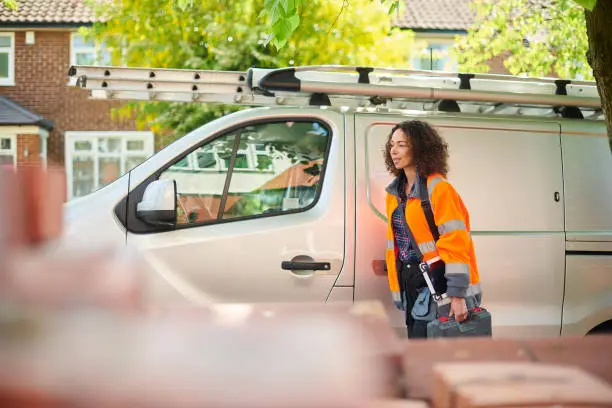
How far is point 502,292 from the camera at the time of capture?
15.0ft

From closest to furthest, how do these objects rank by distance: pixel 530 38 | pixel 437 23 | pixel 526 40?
pixel 530 38, pixel 526 40, pixel 437 23

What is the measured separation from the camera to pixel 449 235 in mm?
3721

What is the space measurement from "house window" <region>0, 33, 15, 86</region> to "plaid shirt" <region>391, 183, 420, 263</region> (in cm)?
2006

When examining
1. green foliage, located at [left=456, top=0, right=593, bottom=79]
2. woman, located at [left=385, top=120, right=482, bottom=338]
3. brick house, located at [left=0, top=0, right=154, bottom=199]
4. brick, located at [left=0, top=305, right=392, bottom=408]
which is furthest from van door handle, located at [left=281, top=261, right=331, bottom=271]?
brick house, located at [left=0, top=0, right=154, bottom=199]

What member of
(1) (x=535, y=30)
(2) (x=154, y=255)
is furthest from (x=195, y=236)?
(1) (x=535, y=30)

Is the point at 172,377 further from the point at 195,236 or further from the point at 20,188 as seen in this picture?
the point at 195,236

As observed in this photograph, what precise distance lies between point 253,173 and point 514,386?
11.6ft

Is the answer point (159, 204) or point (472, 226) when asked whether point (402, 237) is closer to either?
point (472, 226)

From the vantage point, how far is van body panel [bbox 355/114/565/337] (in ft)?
14.8

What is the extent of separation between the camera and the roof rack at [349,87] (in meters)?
4.52

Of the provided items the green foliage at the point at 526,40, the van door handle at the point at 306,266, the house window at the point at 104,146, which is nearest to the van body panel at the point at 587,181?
the van door handle at the point at 306,266

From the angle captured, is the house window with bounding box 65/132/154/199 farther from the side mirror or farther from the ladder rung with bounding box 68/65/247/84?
the side mirror

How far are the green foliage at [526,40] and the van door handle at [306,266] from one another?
960cm

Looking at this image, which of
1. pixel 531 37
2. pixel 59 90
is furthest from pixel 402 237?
pixel 59 90
